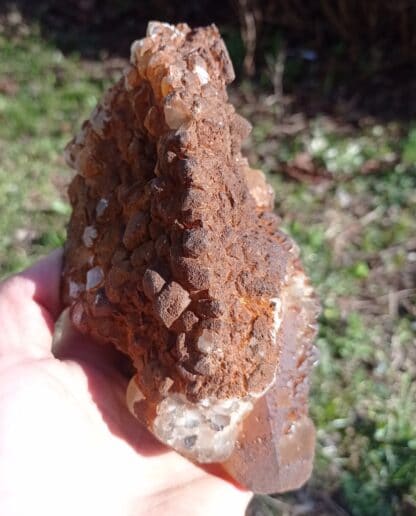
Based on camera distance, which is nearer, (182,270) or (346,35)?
(182,270)

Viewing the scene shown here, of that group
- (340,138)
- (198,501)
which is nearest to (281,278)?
(198,501)

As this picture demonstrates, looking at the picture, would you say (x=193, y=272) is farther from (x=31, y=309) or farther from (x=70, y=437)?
(x=31, y=309)

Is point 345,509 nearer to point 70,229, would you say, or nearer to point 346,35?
point 70,229

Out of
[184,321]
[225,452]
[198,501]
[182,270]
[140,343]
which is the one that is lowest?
[198,501]

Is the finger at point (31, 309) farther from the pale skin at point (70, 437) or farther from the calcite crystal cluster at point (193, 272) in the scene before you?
the calcite crystal cluster at point (193, 272)

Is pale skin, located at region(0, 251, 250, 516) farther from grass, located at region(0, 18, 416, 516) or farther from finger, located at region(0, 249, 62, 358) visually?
grass, located at region(0, 18, 416, 516)

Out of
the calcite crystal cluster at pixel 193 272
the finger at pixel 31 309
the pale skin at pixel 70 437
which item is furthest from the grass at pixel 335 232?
the finger at pixel 31 309

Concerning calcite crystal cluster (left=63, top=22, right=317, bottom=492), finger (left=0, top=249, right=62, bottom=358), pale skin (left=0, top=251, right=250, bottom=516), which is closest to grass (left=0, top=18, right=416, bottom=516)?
pale skin (left=0, top=251, right=250, bottom=516)
